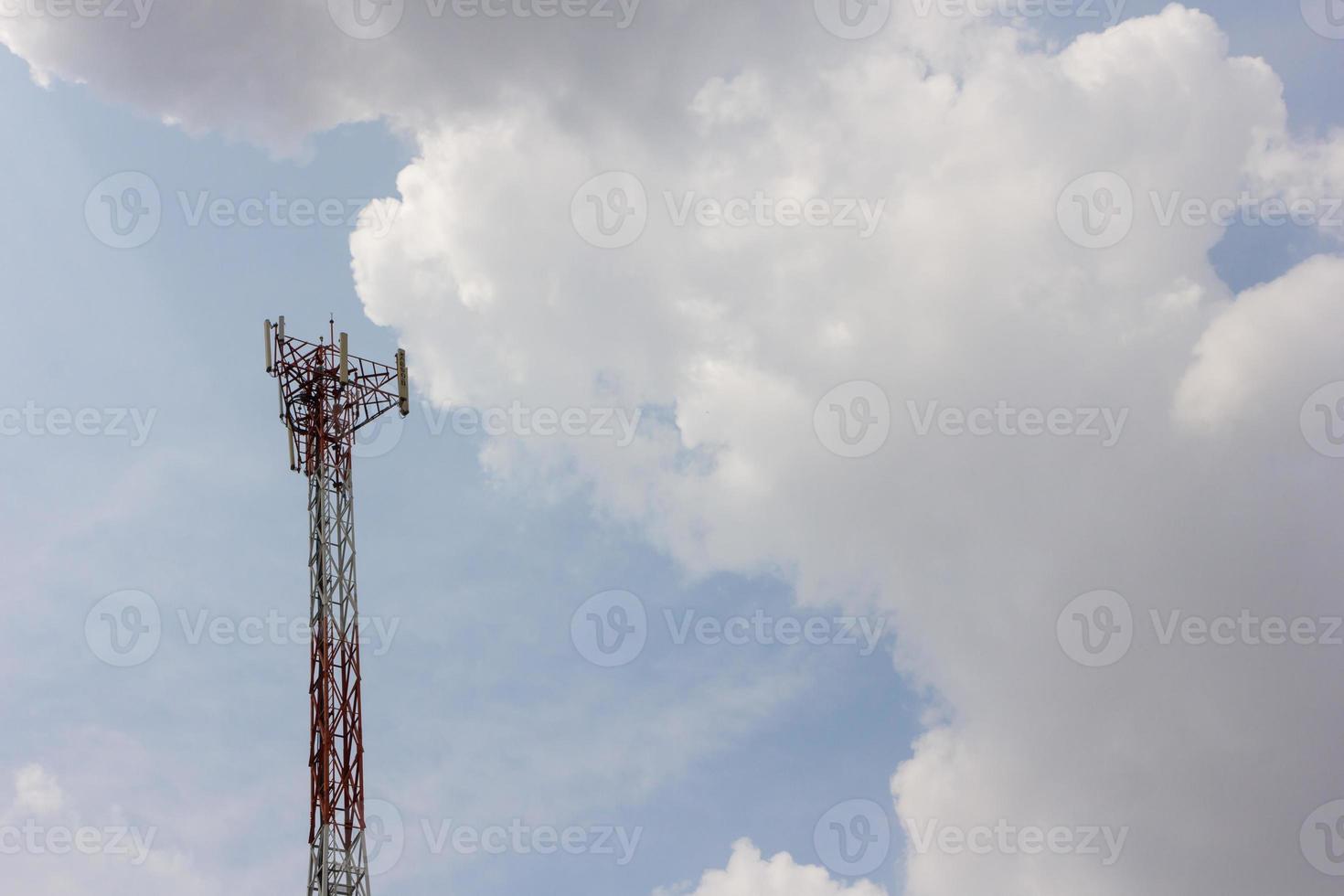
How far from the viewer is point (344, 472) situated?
82.6 meters

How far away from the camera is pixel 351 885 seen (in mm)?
75375

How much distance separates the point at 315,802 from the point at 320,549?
39.5 feet

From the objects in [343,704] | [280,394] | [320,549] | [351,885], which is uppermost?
[280,394]

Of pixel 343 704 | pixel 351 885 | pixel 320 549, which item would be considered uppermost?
pixel 320 549

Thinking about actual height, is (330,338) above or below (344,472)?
above

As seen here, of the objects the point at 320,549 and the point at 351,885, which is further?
the point at 320,549

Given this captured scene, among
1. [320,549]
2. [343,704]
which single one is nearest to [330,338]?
[320,549]

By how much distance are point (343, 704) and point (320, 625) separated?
3.90 m

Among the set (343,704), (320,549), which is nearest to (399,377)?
(320,549)

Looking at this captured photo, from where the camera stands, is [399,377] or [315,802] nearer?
[315,802]

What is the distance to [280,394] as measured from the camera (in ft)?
271

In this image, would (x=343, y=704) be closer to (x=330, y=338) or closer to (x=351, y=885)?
(x=351, y=885)

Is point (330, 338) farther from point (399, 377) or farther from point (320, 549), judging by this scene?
point (320, 549)

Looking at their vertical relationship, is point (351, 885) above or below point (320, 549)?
below
